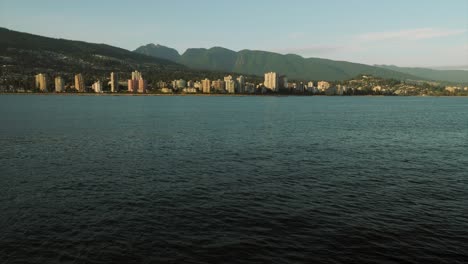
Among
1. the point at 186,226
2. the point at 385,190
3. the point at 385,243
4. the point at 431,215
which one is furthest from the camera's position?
the point at 385,190

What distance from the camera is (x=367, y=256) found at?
73.0 ft

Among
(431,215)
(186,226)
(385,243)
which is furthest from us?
(431,215)

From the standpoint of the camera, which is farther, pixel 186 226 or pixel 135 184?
pixel 135 184

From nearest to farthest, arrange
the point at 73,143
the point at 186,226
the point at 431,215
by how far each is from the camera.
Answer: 1. the point at 186,226
2. the point at 431,215
3. the point at 73,143

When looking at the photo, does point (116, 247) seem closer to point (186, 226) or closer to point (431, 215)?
point (186, 226)

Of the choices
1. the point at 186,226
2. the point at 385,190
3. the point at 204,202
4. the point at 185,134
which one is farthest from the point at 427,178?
the point at 185,134

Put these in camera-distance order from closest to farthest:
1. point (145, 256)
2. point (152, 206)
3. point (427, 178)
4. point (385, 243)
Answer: point (145, 256) → point (385, 243) → point (152, 206) → point (427, 178)

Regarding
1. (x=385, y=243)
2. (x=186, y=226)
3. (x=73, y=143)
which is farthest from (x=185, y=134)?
(x=385, y=243)

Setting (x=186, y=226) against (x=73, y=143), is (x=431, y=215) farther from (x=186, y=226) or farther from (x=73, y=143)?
(x=73, y=143)

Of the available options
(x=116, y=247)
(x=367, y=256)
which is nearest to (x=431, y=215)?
(x=367, y=256)

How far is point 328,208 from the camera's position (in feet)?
100

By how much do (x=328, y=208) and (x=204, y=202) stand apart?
11.1 metres

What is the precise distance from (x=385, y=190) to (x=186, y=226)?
21.6 m

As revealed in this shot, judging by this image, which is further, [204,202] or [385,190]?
[385,190]
